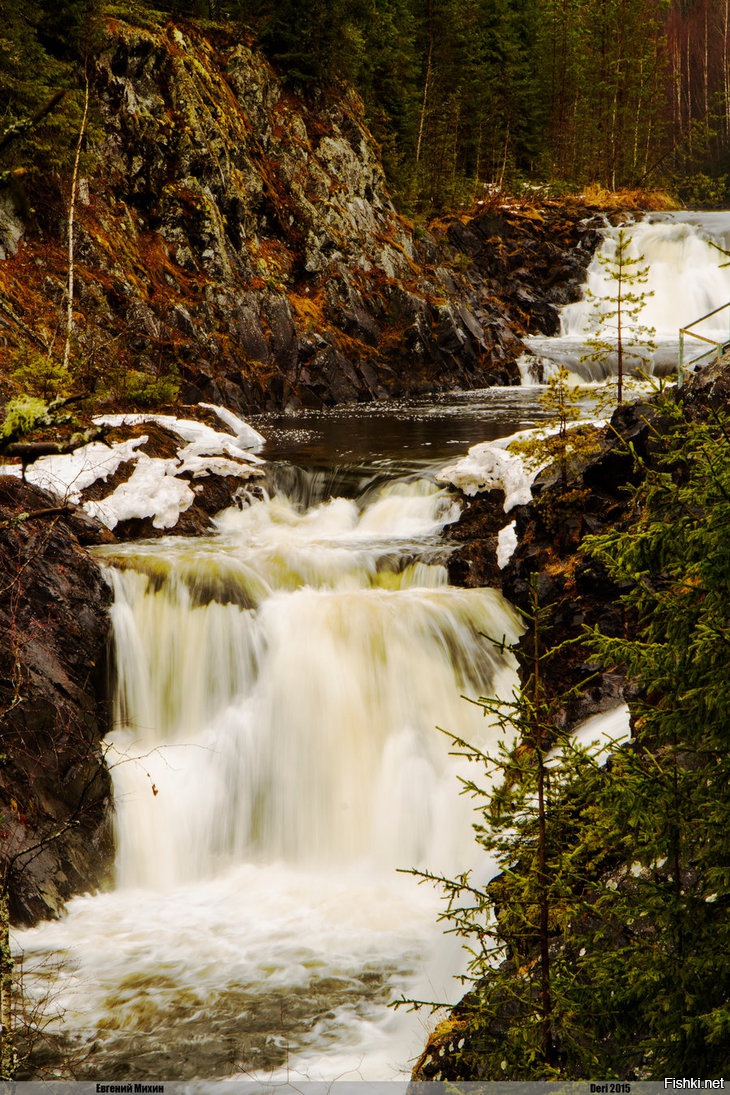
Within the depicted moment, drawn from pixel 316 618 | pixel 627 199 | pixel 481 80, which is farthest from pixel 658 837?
pixel 481 80

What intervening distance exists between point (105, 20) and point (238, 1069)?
2454 cm

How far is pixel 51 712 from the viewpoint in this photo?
7.96 m

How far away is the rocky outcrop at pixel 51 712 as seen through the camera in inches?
286

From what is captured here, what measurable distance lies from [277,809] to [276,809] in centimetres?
1

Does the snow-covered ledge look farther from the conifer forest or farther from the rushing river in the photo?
the rushing river

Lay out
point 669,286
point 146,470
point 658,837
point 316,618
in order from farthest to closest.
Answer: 1. point 669,286
2. point 146,470
3. point 316,618
4. point 658,837

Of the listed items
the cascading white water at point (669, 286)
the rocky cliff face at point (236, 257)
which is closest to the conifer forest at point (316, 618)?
the rocky cliff face at point (236, 257)

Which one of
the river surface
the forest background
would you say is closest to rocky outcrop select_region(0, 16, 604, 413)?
the forest background

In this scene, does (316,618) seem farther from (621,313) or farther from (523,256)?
(523,256)

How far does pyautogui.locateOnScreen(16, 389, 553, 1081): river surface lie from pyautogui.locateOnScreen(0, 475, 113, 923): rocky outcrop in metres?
0.31

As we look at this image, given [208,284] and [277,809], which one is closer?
[277,809]

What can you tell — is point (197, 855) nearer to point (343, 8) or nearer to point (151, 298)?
point (151, 298)

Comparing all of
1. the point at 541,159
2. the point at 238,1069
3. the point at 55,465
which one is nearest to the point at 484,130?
the point at 541,159

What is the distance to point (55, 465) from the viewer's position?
11328 mm
